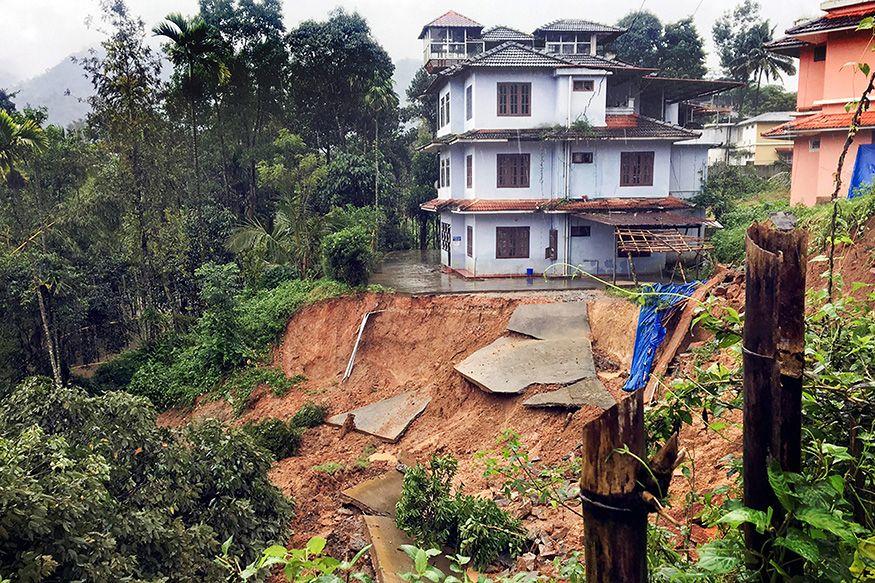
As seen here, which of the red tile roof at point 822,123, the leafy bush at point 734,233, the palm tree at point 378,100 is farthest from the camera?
the palm tree at point 378,100

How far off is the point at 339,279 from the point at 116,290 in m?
9.24

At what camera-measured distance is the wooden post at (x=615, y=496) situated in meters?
2.21

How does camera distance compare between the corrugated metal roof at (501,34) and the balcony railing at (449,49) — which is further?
the balcony railing at (449,49)

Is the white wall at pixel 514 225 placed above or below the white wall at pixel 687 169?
below

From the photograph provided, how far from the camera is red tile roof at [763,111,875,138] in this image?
16.4 meters

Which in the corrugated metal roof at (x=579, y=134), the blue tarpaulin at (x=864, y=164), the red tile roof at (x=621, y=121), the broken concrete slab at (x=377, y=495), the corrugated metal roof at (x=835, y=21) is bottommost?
the broken concrete slab at (x=377, y=495)

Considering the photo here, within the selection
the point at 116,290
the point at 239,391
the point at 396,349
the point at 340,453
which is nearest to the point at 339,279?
the point at 396,349

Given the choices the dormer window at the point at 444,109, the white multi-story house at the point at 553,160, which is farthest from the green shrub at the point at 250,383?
the dormer window at the point at 444,109

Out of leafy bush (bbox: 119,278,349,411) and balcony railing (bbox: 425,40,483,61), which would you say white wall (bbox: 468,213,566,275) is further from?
balcony railing (bbox: 425,40,483,61)

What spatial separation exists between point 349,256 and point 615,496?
58.8 ft

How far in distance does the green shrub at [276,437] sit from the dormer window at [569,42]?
2097cm

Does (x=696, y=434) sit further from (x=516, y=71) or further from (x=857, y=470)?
(x=516, y=71)

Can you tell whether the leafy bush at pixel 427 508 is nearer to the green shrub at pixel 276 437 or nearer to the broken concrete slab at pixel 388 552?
the broken concrete slab at pixel 388 552

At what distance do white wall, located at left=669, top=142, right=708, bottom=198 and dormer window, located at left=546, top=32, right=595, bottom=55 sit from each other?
676 cm
